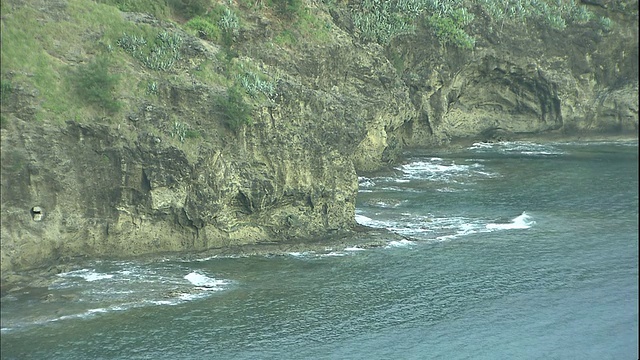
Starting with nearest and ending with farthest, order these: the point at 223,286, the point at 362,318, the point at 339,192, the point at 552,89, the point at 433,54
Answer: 1. the point at 362,318
2. the point at 223,286
3. the point at 339,192
4. the point at 433,54
5. the point at 552,89

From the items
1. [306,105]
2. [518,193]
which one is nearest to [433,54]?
[518,193]

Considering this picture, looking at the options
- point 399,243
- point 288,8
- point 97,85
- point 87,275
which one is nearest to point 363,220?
point 399,243

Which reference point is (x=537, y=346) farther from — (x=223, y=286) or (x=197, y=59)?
(x=197, y=59)

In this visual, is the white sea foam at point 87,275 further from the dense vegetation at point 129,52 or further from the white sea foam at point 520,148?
the white sea foam at point 520,148

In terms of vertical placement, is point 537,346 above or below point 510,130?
below

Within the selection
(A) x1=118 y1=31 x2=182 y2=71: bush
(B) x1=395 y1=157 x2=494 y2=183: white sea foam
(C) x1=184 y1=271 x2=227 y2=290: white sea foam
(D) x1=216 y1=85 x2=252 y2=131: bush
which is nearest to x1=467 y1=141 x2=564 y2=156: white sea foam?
(B) x1=395 y1=157 x2=494 y2=183: white sea foam

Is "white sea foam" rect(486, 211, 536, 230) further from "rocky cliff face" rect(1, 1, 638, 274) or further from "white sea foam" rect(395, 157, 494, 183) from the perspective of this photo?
"white sea foam" rect(395, 157, 494, 183)

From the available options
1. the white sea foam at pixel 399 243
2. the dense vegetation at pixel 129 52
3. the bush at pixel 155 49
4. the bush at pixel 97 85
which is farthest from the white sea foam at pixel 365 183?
the bush at pixel 97 85
